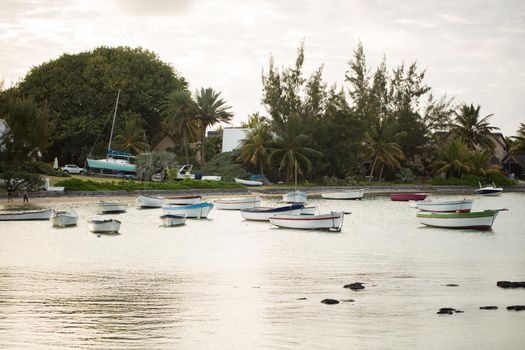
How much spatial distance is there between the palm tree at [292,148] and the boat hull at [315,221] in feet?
121

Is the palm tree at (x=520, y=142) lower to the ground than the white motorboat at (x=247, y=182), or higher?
higher

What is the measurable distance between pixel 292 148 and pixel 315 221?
39012 millimetres

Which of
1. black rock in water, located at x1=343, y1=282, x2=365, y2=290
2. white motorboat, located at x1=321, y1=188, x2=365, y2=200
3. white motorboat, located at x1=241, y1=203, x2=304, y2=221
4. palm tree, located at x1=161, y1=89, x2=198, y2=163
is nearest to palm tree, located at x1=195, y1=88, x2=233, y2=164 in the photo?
palm tree, located at x1=161, y1=89, x2=198, y2=163

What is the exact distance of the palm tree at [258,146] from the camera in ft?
260

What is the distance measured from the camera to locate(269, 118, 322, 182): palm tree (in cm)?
7938

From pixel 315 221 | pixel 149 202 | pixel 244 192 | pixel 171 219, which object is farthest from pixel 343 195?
pixel 315 221

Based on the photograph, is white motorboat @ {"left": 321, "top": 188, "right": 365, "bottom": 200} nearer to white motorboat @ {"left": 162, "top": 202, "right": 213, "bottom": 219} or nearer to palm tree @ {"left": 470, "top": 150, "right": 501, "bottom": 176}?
white motorboat @ {"left": 162, "top": 202, "right": 213, "bottom": 219}

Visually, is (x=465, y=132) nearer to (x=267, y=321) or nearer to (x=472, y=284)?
(x=472, y=284)

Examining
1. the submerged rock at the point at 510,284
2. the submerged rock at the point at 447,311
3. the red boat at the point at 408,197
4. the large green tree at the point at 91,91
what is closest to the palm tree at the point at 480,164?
the red boat at the point at 408,197

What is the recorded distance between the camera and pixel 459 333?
17.3 metres

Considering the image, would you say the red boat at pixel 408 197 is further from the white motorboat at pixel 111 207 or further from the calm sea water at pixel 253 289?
the white motorboat at pixel 111 207

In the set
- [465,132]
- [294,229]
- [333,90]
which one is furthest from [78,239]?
[465,132]

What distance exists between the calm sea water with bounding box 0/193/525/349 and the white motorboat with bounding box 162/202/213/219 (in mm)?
6772

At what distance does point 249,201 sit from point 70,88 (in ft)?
142
